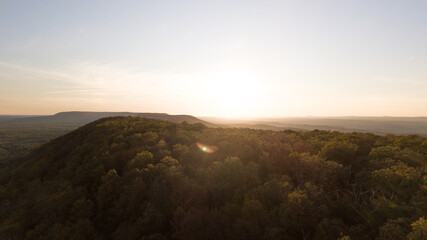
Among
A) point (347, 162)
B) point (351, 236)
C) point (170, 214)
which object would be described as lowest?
point (170, 214)

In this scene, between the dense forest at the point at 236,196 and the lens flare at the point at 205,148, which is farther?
the lens flare at the point at 205,148

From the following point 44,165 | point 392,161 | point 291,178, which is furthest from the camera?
point 44,165

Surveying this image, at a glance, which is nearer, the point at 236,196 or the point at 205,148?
the point at 236,196

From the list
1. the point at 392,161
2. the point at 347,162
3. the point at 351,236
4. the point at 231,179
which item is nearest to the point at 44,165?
the point at 231,179

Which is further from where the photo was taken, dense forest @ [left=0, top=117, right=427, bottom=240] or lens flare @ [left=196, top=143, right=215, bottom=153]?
lens flare @ [left=196, top=143, right=215, bottom=153]

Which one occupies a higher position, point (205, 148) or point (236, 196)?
point (205, 148)

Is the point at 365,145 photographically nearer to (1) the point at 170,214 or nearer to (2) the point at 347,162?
(2) the point at 347,162

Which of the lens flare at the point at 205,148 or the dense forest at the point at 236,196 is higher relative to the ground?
the lens flare at the point at 205,148

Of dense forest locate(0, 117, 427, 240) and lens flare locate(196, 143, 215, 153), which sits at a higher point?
lens flare locate(196, 143, 215, 153)
